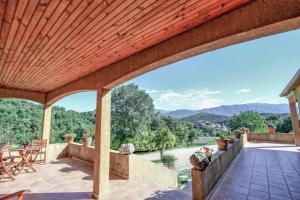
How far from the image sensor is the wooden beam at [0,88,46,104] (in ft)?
19.8

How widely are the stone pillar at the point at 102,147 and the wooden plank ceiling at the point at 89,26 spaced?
3.10ft

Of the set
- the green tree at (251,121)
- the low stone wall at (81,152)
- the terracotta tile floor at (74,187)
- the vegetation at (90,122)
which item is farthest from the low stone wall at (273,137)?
the low stone wall at (81,152)

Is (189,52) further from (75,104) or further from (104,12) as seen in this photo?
(75,104)

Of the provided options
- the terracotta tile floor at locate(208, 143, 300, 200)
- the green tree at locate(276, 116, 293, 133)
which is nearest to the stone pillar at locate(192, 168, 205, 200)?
the terracotta tile floor at locate(208, 143, 300, 200)

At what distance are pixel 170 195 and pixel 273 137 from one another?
38.6 feet

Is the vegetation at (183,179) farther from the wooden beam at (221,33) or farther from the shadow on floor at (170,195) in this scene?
the wooden beam at (221,33)

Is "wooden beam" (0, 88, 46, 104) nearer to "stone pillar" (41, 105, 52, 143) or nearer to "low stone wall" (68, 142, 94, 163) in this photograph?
"stone pillar" (41, 105, 52, 143)

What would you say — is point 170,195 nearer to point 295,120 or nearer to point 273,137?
point 295,120

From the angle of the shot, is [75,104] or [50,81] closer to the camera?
[50,81]

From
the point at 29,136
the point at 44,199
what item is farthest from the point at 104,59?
the point at 29,136

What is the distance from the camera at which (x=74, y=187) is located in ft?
14.0

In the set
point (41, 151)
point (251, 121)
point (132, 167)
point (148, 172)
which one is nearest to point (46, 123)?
point (41, 151)

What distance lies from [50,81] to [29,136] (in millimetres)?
12485

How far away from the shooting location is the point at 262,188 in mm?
3734
